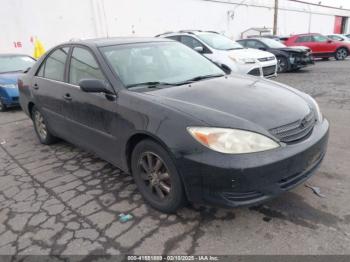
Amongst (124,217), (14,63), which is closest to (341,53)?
(14,63)

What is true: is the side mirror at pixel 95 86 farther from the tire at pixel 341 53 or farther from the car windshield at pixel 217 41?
the tire at pixel 341 53

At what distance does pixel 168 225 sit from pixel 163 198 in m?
0.25

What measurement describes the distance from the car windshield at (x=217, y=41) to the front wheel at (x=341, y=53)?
394 inches

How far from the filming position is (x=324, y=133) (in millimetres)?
2838

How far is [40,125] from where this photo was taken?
4961 mm

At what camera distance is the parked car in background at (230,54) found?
8.59 m

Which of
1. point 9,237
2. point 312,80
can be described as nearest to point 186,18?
point 312,80

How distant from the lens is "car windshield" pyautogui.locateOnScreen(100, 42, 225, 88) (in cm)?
325

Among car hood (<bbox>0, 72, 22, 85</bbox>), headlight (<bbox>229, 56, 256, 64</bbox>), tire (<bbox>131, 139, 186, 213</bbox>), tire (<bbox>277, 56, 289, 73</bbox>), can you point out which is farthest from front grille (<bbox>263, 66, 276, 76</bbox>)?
tire (<bbox>131, 139, 186, 213</bbox>)

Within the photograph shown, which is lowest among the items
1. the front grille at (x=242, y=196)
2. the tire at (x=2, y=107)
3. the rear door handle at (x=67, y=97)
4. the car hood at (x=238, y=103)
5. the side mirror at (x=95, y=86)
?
the tire at (x=2, y=107)

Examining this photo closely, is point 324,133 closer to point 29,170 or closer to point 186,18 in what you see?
point 29,170

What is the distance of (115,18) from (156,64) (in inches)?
569

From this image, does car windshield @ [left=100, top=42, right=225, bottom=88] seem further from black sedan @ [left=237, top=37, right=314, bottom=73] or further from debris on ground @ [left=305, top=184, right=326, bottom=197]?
black sedan @ [left=237, top=37, right=314, bottom=73]

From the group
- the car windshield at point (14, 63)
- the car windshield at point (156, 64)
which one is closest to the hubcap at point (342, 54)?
the car windshield at point (14, 63)
